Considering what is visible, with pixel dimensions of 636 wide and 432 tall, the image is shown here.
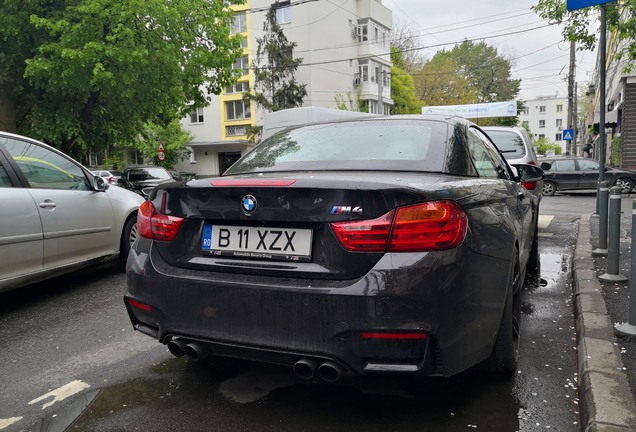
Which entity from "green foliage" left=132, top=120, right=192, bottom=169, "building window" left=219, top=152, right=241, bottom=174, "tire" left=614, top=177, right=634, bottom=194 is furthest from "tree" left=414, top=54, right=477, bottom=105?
"tire" left=614, top=177, right=634, bottom=194

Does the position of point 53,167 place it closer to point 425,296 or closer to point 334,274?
point 334,274

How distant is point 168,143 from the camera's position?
130 feet

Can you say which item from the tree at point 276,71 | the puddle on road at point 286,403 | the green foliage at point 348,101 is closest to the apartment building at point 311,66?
the green foliage at point 348,101

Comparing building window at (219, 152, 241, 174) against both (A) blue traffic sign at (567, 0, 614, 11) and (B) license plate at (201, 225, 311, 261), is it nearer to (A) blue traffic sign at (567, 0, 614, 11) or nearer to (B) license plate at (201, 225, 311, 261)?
(A) blue traffic sign at (567, 0, 614, 11)

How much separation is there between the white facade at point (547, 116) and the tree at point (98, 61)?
4353 inches

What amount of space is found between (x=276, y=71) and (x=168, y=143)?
10090mm

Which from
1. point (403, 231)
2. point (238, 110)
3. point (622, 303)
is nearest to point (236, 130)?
point (238, 110)

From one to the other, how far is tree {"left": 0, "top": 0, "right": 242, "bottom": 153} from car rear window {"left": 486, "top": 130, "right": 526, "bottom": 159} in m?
9.37

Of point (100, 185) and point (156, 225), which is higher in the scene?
point (100, 185)

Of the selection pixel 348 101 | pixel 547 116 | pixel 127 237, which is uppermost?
pixel 547 116

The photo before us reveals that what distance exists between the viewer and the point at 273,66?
36594mm

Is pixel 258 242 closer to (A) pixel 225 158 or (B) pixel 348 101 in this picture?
(B) pixel 348 101

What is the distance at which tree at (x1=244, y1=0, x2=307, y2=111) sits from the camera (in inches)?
1437

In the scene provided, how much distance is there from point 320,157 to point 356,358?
4.34 ft
